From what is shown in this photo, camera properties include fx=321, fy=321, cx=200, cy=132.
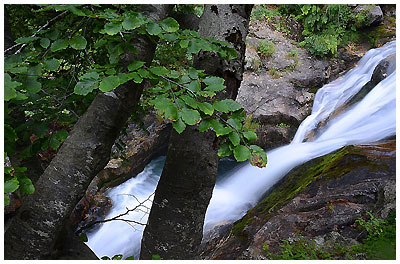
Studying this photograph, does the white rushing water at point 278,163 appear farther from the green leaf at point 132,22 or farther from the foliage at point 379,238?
the green leaf at point 132,22

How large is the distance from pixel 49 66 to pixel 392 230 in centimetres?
302

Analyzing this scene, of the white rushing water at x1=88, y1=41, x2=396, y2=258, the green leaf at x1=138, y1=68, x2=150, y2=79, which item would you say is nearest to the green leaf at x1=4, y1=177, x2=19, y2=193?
the green leaf at x1=138, y1=68, x2=150, y2=79

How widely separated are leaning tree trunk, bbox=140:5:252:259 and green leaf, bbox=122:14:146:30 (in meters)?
Answer: 0.61

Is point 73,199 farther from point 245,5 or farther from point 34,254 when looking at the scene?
point 245,5

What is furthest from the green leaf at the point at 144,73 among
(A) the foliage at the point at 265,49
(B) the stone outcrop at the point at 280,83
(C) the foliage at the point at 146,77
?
(A) the foliage at the point at 265,49

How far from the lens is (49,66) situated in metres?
1.28

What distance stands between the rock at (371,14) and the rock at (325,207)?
7.50 meters

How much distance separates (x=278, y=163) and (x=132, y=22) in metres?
5.70

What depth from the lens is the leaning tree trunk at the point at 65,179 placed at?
5.18ft

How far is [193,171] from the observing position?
71.7 inches

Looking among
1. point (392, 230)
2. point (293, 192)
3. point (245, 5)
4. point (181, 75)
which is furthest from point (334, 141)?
point (181, 75)

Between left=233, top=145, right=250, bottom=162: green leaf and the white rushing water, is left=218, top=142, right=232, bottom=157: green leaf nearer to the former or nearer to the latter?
left=233, top=145, right=250, bottom=162: green leaf

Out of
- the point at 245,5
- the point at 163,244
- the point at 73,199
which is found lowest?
the point at 163,244

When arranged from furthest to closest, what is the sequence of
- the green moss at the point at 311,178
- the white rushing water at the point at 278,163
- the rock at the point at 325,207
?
the white rushing water at the point at 278,163, the green moss at the point at 311,178, the rock at the point at 325,207
